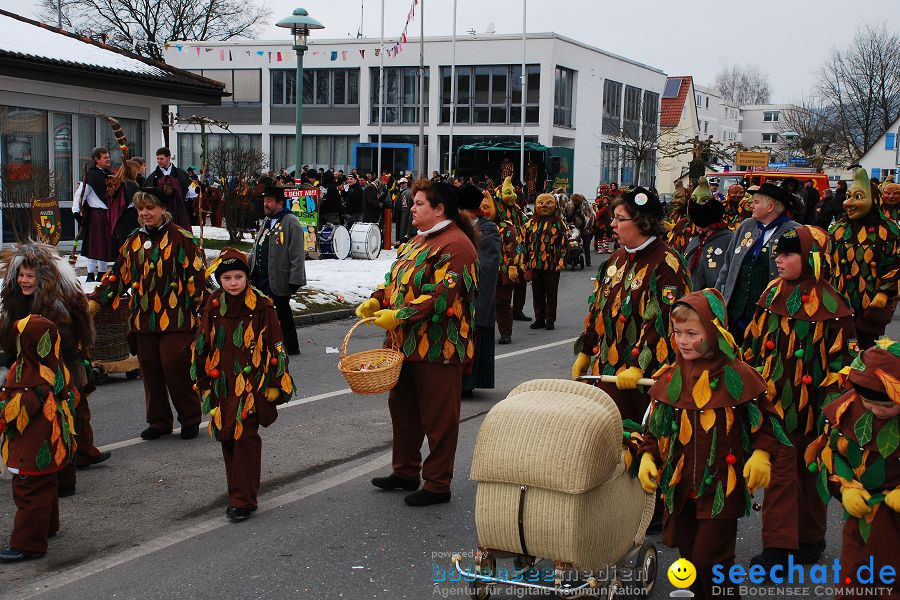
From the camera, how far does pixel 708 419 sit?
171 inches

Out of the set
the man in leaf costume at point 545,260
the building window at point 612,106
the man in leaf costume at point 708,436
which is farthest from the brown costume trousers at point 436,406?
the building window at point 612,106

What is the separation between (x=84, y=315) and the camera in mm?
6297

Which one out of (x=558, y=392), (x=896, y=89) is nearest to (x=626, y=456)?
(x=558, y=392)

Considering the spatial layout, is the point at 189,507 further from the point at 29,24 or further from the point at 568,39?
the point at 568,39

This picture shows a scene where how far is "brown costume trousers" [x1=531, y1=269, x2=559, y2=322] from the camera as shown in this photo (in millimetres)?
14438

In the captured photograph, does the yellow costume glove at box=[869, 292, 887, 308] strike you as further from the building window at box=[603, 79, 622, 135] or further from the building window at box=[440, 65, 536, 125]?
the building window at box=[603, 79, 622, 135]

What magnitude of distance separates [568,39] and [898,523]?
1731 inches

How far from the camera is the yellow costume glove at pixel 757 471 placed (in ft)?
13.7

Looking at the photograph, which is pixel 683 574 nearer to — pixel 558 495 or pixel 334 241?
pixel 558 495

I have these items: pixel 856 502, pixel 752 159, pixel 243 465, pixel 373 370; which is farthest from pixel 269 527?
pixel 752 159

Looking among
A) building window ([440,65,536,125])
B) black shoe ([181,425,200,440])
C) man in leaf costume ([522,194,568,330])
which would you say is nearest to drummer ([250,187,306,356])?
black shoe ([181,425,200,440])

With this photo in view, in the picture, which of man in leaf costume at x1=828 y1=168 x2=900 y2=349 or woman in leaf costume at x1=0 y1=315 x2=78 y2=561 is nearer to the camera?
woman in leaf costume at x1=0 y1=315 x2=78 y2=561

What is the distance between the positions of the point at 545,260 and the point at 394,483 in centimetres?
806

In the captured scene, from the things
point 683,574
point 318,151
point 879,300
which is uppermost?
point 318,151
